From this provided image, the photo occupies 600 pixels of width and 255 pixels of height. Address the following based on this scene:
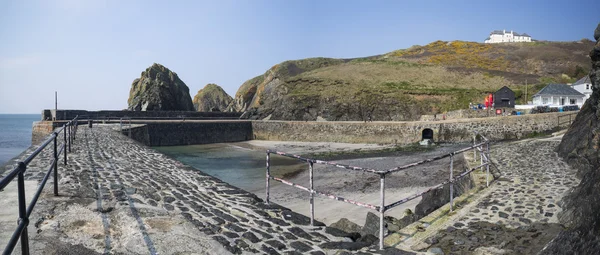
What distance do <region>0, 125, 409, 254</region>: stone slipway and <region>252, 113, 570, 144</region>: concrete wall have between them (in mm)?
28488

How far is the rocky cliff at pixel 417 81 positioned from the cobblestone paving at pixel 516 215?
35.9m

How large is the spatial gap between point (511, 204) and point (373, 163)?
51.5 ft

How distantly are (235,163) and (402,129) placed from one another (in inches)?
692

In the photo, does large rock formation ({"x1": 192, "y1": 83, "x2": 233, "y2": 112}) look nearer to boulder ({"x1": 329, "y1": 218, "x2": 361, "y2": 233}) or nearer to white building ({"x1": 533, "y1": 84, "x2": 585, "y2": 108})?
white building ({"x1": 533, "y1": 84, "x2": 585, "y2": 108})

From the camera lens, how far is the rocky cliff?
45562mm

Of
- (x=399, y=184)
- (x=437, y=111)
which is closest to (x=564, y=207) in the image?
(x=399, y=184)

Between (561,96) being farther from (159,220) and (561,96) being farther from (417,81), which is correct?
(159,220)

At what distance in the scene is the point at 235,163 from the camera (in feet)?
78.8

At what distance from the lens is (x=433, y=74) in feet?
188

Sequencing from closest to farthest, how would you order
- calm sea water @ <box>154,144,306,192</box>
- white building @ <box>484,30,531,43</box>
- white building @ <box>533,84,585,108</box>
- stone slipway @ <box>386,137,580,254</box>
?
stone slipway @ <box>386,137,580,254</box>, calm sea water @ <box>154,144,306,192</box>, white building @ <box>533,84,585,108</box>, white building @ <box>484,30,531,43</box>

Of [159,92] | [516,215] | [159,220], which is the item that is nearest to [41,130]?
[159,220]

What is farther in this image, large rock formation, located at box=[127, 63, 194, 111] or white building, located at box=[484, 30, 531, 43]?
white building, located at box=[484, 30, 531, 43]

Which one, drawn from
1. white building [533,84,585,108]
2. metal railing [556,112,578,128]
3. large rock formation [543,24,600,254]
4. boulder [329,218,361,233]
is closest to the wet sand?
boulder [329,218,361,233]

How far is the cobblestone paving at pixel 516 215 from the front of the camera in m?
4.77
